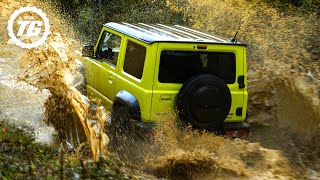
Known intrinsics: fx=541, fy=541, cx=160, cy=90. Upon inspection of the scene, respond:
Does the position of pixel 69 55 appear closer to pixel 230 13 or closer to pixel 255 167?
pixel 255 167

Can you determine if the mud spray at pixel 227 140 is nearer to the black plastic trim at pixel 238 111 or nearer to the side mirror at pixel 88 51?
the side mirror at pixel 88 51

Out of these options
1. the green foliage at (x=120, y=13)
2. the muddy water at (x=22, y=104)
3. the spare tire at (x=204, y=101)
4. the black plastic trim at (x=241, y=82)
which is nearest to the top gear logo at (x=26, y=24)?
the muddy water at (x=22, y=104)

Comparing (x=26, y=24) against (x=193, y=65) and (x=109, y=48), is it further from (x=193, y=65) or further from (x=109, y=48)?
(x=193, y=65)

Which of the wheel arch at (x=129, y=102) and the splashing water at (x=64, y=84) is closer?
the splashing water at (x=64, y=84)

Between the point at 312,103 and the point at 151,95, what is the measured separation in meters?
2.86

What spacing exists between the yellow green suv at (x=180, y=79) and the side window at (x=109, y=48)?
0.75 feet

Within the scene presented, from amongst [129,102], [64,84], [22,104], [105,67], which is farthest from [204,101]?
[22,104]

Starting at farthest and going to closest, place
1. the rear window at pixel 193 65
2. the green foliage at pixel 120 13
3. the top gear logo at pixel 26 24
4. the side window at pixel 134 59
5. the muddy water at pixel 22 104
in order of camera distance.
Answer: the green foliage at pixel 120 13 < the top gear logo at pixel 26 24 < the muddy water at pixel 22 104 < the side window at pixel 134 59 < the rear window at pixel 193 65

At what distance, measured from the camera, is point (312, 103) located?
26.3 feet

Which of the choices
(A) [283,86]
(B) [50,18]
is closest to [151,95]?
(A) [283,86]

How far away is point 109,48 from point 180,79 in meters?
1.45

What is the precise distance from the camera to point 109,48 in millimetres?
7609

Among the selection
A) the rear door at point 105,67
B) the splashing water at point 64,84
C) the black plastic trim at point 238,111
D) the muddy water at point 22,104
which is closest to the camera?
the splashing water at point 64,84

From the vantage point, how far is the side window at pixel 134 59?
261 inches
